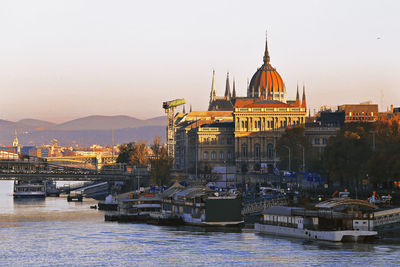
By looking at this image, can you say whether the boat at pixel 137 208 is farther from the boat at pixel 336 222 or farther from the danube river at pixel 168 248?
the boat at pixel 336 222

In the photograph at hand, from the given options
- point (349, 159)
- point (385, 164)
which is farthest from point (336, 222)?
point (349, 159)

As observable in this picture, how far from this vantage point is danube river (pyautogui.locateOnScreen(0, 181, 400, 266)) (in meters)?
83.4

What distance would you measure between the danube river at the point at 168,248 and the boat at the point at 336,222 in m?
1.24

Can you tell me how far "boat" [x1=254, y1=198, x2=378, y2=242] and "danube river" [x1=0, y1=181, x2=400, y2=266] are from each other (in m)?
1.24

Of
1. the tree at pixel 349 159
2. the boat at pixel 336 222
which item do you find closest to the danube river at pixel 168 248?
the boat at pixel 336 222

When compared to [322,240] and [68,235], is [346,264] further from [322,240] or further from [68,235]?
[68,235]

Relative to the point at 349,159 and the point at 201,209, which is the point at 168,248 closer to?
the point at 201,209

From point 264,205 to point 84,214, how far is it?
31.9 m

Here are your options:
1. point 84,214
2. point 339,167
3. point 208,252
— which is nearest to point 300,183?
point 339,167

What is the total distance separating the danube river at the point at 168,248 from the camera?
83.4 m

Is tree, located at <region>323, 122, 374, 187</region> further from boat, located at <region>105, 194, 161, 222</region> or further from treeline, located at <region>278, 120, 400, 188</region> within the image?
boat, located at <region>105, 194, 161, 222</region>

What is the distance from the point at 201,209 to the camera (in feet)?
381

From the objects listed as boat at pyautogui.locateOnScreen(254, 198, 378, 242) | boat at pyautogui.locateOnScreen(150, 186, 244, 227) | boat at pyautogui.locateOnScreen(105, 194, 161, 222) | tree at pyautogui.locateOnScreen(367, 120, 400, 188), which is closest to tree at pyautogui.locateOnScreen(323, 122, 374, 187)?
tree at pyautogui.locateOnScreen(367, 120, 400, 188)

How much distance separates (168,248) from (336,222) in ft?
48.9
